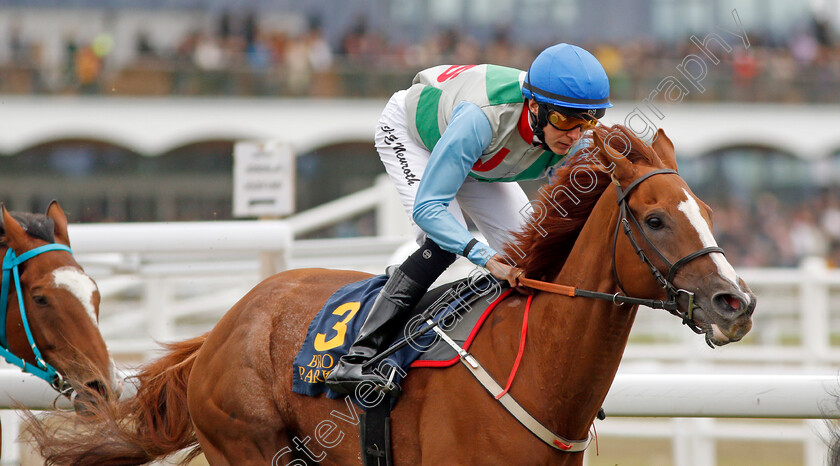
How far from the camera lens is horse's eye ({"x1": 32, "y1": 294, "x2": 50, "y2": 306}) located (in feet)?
12.5

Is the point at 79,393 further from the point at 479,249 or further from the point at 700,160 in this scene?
the point at 700,160

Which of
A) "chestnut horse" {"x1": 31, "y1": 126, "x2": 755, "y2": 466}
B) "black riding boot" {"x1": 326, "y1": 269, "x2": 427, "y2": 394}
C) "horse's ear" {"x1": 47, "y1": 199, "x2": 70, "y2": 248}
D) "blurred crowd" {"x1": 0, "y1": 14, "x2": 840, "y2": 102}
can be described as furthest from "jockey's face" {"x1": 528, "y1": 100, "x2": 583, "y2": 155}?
"blurred crowd" {"x1": 0, "y1": 14, "x2": 840, "y2": 102}

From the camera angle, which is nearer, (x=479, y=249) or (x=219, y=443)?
(x=479, y=249)

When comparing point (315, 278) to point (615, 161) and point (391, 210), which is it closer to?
point (615, 161)

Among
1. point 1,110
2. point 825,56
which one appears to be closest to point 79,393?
point 1,110

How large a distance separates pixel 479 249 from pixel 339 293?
68 cm

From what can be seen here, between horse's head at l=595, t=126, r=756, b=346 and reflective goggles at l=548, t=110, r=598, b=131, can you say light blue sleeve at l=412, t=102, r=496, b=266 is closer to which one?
reflective goggles at l=548, t=110, r=598, b=131

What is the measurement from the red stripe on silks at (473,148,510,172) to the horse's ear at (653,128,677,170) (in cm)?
54

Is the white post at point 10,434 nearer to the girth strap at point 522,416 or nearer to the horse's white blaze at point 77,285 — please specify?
the horse's white blaze at point 77,285

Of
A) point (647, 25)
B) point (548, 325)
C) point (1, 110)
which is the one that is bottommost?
point (1, 110)

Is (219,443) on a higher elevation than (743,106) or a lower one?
higher

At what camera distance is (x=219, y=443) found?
3381mm

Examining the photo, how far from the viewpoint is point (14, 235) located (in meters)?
3.87

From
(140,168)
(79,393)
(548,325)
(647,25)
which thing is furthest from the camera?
(647,25)
